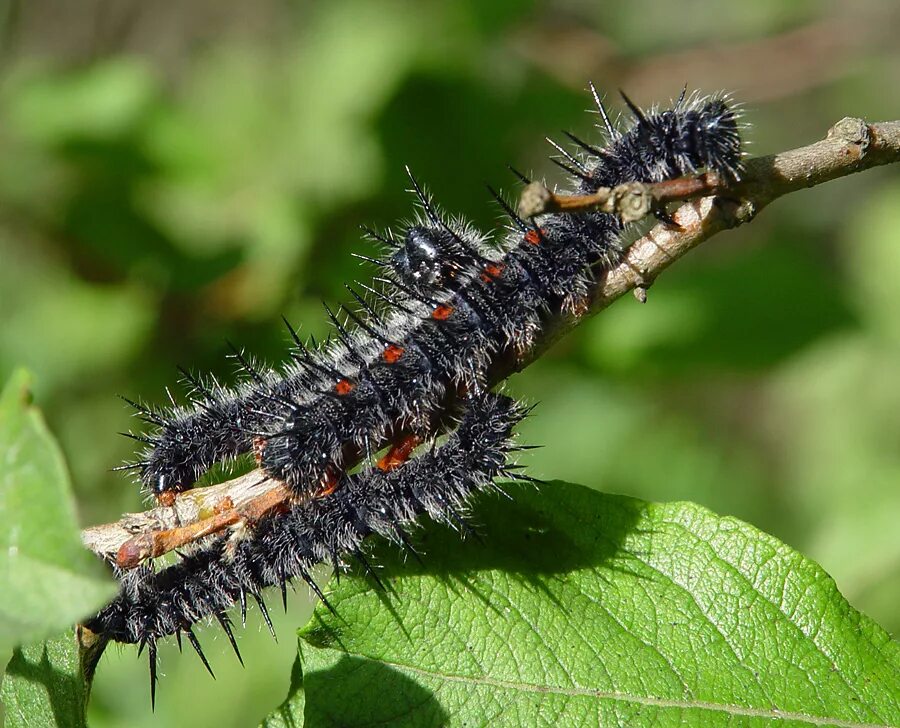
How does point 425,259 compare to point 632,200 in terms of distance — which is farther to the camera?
point 425,259

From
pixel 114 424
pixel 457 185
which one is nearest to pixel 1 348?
pixel 114 424

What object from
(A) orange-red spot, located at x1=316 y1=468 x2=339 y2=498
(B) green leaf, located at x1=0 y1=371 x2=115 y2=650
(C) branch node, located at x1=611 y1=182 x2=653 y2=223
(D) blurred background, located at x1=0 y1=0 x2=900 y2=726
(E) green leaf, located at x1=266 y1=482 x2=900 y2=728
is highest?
(D) blurred background, located at x1=0 y1=0 x2=900 y2=726

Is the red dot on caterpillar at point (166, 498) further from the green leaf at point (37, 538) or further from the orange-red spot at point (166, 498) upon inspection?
the green leaf at point (37, 538)

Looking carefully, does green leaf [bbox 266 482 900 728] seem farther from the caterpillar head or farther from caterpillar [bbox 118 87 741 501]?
the caterpillar head

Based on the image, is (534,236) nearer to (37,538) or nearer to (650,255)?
(650,255)

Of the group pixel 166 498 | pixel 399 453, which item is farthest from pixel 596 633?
pixel 166 498

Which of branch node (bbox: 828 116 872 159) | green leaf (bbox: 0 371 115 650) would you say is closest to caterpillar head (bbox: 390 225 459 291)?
branch node (bbox: 828 116 872 159)
